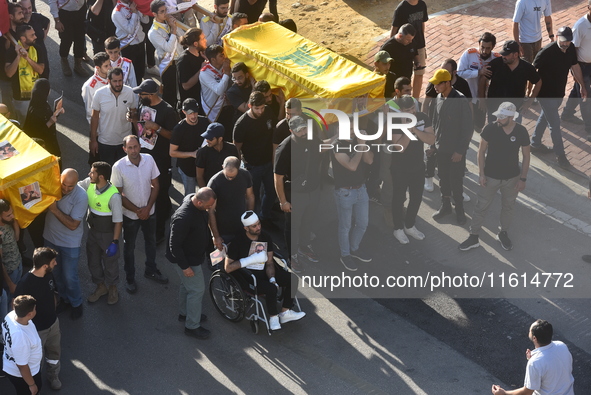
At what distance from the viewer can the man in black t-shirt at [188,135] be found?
30.4 ft

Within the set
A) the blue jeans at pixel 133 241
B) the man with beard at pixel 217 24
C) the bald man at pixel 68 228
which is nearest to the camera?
the bald man at pixel 68 228

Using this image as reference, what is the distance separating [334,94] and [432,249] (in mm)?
2189

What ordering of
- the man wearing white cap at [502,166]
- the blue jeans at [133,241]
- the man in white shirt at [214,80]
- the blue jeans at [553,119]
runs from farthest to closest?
the blue jeans at [553,119], the man in white shirt at [214,80], the man wearing white cap at [502,166], the blue jeans at [133,241]

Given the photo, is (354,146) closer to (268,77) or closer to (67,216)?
(268,77)

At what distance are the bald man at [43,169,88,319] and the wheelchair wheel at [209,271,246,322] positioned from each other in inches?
54.8

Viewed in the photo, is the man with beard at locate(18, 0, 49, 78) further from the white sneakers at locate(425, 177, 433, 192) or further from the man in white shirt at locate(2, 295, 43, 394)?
the white sneakers at locate(425, 177, 433, 192)

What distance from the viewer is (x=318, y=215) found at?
10.4 meters

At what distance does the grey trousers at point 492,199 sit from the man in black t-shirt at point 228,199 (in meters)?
2.88

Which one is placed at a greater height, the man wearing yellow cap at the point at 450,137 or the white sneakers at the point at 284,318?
the man wearing yellow cap at the point at 450,137

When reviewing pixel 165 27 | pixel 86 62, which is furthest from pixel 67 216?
pixel 86 62

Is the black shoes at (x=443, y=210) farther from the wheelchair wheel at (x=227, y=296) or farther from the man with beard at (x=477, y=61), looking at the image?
the wheelchair wheel at (x=227, y=296)

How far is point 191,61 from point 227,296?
12.0ft

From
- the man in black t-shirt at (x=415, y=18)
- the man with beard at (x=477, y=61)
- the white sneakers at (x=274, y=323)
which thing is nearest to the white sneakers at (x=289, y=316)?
the white sneakers at (x=274, y=323)

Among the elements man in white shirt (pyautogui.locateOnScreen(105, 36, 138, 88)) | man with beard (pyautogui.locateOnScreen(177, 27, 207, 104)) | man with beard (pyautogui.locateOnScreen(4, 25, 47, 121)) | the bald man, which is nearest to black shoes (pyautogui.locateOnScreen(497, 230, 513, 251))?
man with beard (pyautogui.locateOnScreen(177, 27, 207, 104))
